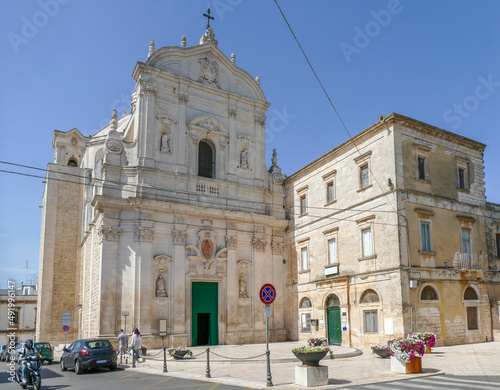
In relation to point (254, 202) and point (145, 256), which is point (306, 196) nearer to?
point (254, 202)

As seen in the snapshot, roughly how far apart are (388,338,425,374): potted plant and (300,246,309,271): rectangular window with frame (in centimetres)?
1524

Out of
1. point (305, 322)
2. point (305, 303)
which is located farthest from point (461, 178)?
point (305, 322)

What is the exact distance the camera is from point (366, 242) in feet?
81.4

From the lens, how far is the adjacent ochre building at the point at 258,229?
23500 mm

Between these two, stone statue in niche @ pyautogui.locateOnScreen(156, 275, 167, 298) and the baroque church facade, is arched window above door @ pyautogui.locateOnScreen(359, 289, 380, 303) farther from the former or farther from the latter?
stone statue in niche @ pyautogui.locateOnScreen(156, 275, 167, 298)

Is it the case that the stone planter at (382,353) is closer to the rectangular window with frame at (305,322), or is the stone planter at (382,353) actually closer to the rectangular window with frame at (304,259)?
the rectangular window with frame at (305,322)

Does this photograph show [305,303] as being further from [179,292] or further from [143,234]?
[143,234]

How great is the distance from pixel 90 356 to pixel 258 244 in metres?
15.0

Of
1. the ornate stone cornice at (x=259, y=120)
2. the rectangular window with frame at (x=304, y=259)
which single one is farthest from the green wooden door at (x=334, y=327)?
the ornate stone cornice at (x=259, y=120)

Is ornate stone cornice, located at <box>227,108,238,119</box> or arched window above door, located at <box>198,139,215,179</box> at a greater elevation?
ornate stone cornice, located at <box>227,108,238,119</box>

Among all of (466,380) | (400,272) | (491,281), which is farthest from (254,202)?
(466,380)

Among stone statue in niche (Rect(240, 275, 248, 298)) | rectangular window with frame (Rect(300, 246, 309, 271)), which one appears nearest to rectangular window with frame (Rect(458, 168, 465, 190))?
rectangular window with frame (Rect(300, 246, 309, 271))

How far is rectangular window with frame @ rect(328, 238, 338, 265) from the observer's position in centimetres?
2716

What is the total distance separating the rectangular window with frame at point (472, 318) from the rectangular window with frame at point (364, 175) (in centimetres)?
811
